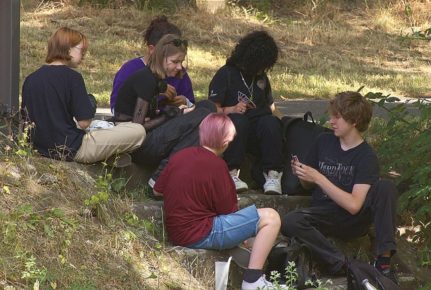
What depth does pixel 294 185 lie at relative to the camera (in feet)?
24.3

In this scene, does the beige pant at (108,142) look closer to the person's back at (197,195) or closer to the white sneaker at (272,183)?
the person's back at (197,195)

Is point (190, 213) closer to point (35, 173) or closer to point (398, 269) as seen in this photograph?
point (35, 173)

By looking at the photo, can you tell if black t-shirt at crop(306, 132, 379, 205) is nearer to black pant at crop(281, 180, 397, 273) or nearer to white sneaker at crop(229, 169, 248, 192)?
black pant at crop(281, 180, 397, 273)

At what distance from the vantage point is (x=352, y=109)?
678cm

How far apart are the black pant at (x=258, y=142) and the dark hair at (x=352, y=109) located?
2.31 ft

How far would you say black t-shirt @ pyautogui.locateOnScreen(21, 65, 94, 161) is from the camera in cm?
661

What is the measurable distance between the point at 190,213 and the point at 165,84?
50.5 inches

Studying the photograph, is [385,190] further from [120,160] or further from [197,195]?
[120,160]

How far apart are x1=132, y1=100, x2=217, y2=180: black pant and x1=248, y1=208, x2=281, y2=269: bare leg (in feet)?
3.07

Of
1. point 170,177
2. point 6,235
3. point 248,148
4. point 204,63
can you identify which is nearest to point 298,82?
point 204,63

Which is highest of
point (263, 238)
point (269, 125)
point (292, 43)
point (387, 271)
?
point (269, 125)

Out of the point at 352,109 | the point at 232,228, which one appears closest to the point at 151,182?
the point at 232,228

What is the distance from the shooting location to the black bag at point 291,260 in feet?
21.2

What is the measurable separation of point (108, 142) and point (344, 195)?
62.7 inches
